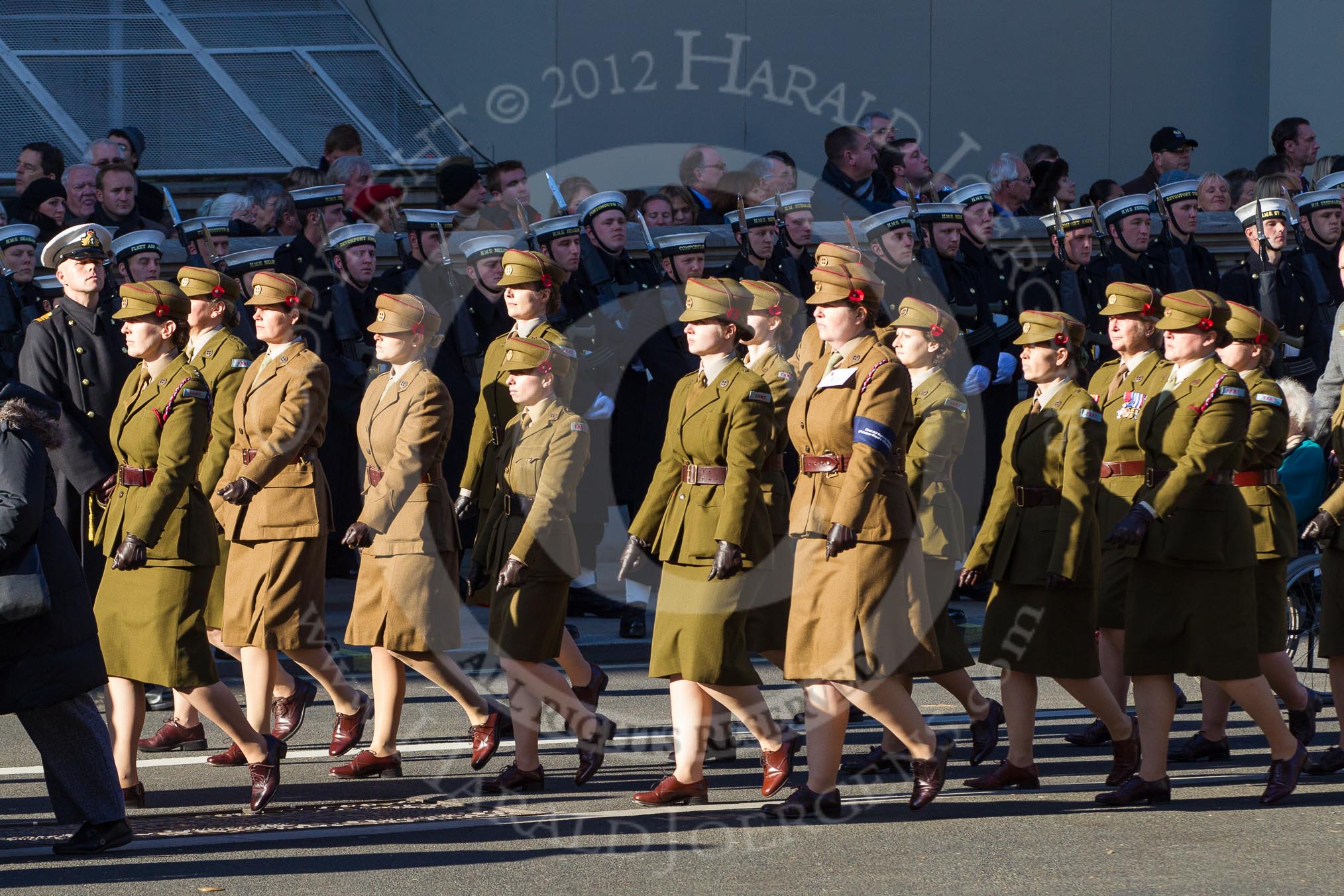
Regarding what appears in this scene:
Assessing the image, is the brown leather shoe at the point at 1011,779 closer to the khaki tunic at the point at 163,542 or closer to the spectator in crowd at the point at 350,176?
the khaki tunic at the point at 163,542

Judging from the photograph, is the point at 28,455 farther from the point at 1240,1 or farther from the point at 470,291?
the point at 1240,1

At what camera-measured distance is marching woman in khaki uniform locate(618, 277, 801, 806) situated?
6.90 metres

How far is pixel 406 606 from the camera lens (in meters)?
7.46

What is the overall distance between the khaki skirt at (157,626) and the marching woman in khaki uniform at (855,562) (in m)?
1.86

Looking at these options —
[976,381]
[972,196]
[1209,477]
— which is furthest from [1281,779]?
[972,196]

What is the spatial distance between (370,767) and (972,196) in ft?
18.2

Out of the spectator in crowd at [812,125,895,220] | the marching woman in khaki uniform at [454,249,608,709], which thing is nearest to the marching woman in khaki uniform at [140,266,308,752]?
the marching woman in khaki uniform at [454,249,608,709]

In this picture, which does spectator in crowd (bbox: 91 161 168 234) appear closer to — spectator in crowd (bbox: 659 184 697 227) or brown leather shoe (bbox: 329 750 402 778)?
spectator in crowd (bbox: 659 184 697 227)

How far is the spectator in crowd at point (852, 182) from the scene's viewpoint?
40.1 ft

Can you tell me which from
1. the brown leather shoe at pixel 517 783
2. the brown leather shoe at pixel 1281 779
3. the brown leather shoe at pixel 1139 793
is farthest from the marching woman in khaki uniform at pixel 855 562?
the brown leather shoe at pixel 1281 779

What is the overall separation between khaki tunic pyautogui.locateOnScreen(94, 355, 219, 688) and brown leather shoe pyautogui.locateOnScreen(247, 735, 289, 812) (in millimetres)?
288

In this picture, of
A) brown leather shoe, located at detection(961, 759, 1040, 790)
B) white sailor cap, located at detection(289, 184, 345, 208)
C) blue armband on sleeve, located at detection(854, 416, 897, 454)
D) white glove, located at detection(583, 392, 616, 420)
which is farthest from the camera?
white sailor cap, located at detection(289, 184, 345, 208)

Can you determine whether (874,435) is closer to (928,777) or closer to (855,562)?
(855,562)

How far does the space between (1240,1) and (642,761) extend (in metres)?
12.3
